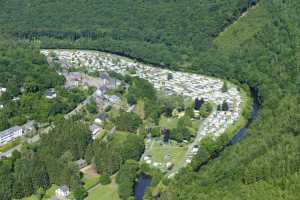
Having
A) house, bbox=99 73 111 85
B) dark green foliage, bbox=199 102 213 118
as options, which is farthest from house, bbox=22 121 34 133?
dark green foliage, bbox=199 102 213 118

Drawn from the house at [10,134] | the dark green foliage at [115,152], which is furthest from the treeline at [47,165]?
the house at [10,134]

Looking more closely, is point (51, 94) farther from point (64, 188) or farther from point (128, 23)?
point (128, 23)

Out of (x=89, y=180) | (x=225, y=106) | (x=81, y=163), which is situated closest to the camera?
(x=89, y=180)

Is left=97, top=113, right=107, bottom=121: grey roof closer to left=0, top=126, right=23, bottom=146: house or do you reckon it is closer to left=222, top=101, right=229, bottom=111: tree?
left=0, top=126, right=23, bottom=146: house

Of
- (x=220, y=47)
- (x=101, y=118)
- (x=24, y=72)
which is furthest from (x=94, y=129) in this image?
(x=220, y=47)

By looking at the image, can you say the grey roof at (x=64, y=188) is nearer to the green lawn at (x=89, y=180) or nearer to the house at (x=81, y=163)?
the green lawn at (x=89, y=180)
